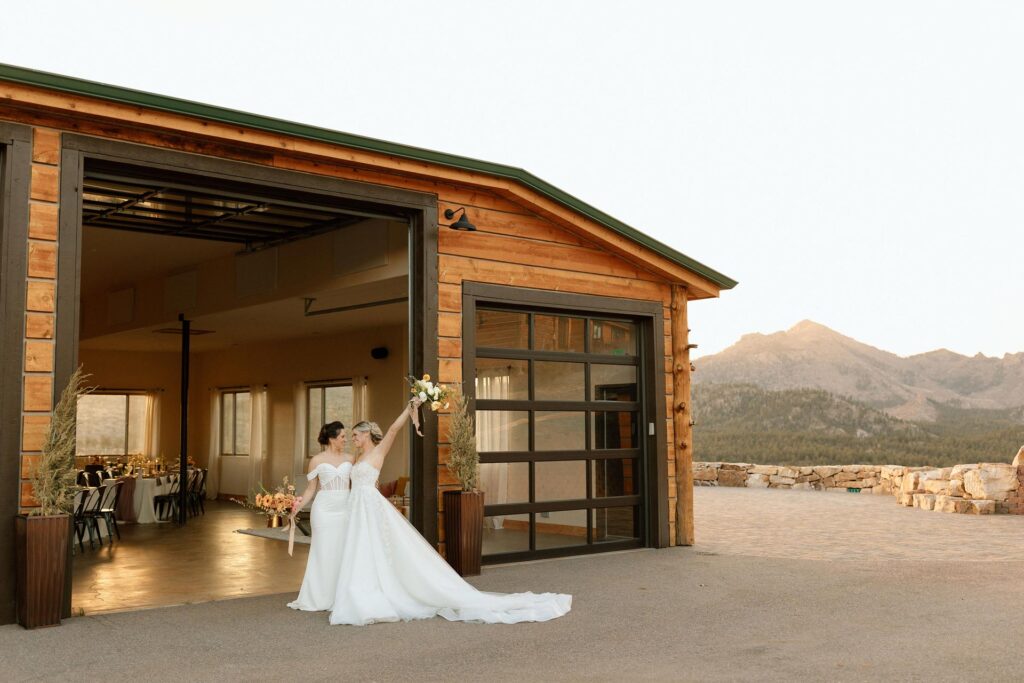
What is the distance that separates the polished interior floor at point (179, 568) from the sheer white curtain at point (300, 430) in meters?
4.00

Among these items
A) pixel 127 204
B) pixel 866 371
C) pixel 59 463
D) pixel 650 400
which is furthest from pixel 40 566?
pixel 866 371

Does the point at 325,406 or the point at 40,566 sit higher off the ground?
the point at 325,406

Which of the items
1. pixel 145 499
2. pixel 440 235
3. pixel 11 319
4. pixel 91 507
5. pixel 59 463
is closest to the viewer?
pixel 59 463

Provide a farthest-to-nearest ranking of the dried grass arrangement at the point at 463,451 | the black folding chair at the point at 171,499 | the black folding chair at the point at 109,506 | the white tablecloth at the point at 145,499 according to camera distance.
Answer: the black folding chair at the point at 171,499, the white tablecloth at the point at 145,499, the black folding chair at the point at 109,506, the dried grass arrangement at the point at 463,451

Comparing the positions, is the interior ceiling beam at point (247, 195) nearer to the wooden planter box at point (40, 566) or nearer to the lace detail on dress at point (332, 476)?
the lace detail on dress at point (332, 476)

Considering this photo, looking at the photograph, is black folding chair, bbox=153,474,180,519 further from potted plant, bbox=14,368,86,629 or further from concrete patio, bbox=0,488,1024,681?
potted plant, bbox=14,368,86,629

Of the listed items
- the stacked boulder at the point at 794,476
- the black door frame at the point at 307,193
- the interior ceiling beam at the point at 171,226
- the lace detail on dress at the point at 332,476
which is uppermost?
the interior ceiling beam at the point at 171,226

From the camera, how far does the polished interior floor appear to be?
7.21m

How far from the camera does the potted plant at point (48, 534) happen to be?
18.8 feet

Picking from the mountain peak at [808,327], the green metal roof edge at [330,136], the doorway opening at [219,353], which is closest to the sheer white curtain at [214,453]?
the doorway opening at [219,353]

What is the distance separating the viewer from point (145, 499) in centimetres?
1379

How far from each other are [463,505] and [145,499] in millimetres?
7887

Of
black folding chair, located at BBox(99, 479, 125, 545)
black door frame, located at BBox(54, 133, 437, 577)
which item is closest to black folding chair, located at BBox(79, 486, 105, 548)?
black folding chair, located at BBox(99, 479, 125, 545)

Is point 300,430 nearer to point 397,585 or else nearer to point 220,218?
point 220,218
